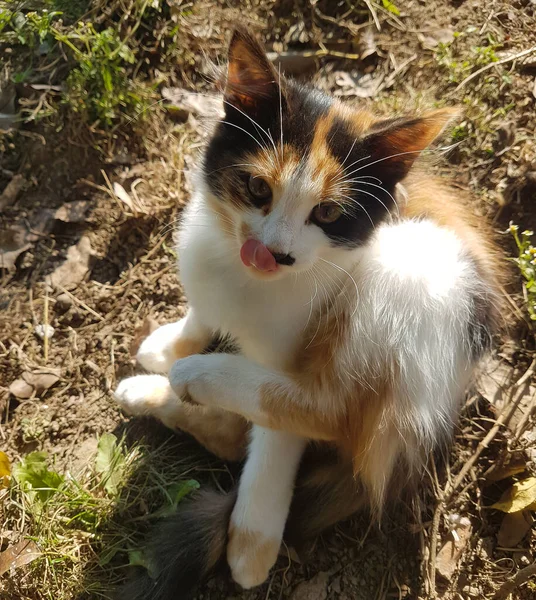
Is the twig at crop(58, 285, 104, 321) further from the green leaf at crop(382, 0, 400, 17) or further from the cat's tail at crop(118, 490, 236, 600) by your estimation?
the green leaf at crop(382, 0, 400, 17)

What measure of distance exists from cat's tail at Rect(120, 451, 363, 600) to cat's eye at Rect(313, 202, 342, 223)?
0.85m

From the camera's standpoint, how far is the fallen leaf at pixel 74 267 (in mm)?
2512

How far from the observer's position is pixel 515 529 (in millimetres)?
1994

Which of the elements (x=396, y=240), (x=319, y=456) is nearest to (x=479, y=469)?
(x=319, y=456)

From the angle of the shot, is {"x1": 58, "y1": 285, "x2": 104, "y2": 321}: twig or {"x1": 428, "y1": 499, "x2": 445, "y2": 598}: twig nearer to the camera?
{"x1": 428, "y1": 499, "x2": 445, "y2": 598}: twig

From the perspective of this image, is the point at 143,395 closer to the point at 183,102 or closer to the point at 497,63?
the point at 183,102

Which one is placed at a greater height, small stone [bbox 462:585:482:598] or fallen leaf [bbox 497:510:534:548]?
fallen leaf [bbox 497:510:534:548]

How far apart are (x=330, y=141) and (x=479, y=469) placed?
1.39 m

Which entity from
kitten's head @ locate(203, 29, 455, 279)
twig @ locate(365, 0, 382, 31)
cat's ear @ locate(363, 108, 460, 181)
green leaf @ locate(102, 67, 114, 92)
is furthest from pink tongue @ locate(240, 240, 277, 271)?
twig @ locate(365, 0, 382, 31)

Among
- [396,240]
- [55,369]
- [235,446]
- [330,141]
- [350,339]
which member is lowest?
[55,369]

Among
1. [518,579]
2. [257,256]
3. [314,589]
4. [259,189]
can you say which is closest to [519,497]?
[518,579]

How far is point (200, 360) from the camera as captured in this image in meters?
1.81

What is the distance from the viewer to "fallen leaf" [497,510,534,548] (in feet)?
6.52

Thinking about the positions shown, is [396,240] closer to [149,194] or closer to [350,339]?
[350,339]
